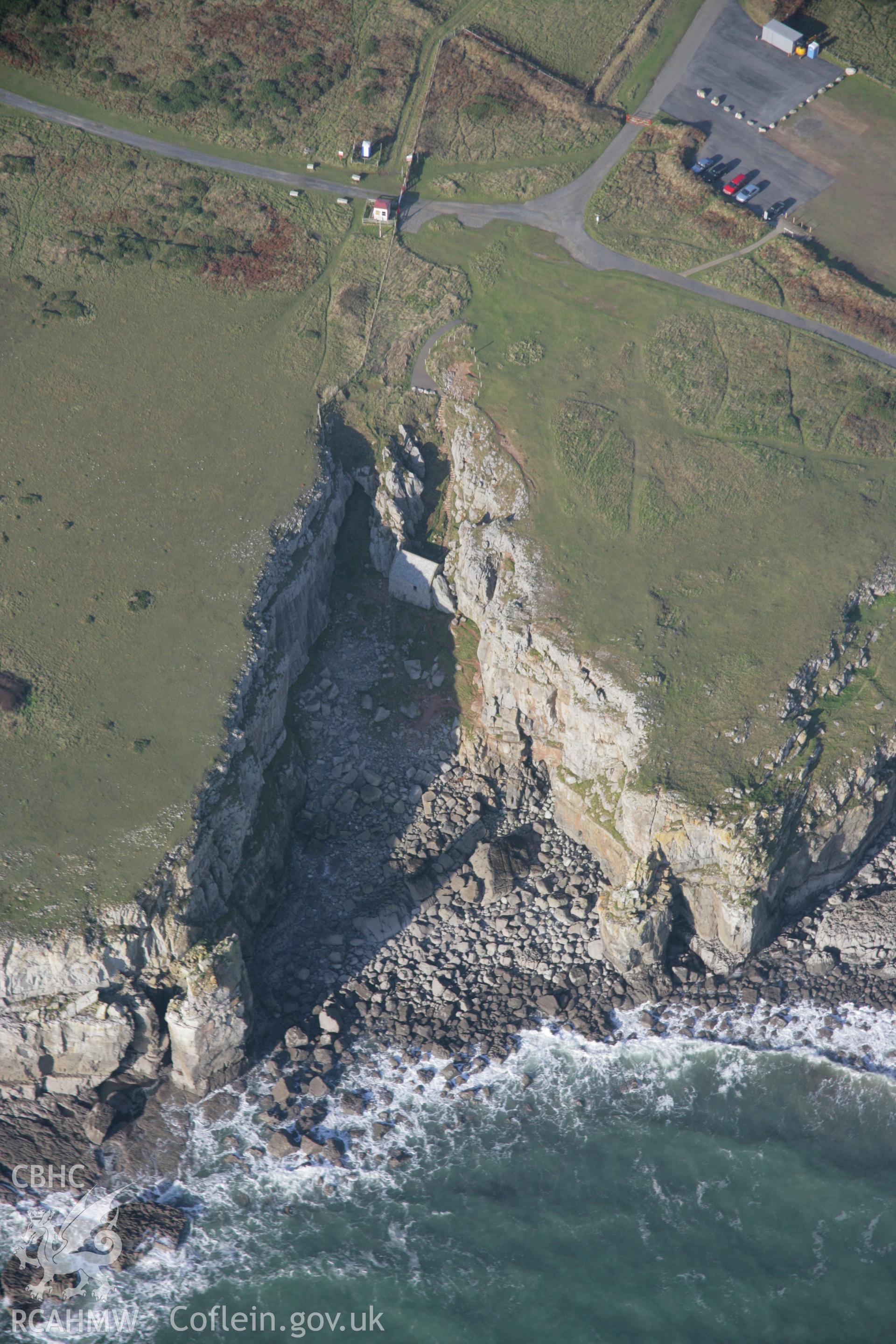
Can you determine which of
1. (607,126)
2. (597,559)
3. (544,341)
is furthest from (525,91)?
(597,559)

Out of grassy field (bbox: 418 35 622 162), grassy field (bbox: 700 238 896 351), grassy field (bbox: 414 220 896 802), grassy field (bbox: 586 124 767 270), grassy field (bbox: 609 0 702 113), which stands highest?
grassy field (bbox: 609 0 702 113)

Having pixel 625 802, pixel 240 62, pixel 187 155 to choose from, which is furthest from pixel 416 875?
pixel 240 62

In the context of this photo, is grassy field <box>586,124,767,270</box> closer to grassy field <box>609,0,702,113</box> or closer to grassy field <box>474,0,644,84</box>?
grassy field <box>609,0,702,113</box>

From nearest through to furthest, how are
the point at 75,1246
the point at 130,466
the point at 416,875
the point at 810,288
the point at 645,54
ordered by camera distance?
the point at 75,1246 < the point at 416,875 < the point at 130,466 < the point at 810,288 < the point at 645,54

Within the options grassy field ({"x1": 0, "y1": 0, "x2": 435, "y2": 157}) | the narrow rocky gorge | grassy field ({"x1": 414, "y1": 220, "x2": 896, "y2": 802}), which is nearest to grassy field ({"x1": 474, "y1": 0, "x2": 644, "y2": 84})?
grassy field ({"x1": 0, "y1": 0, "x2": 435, "y2": 157})

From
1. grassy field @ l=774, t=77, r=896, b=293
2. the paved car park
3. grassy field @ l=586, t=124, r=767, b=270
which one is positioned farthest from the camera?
the paved car park

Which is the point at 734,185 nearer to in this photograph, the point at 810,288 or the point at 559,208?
the point at 810,288
